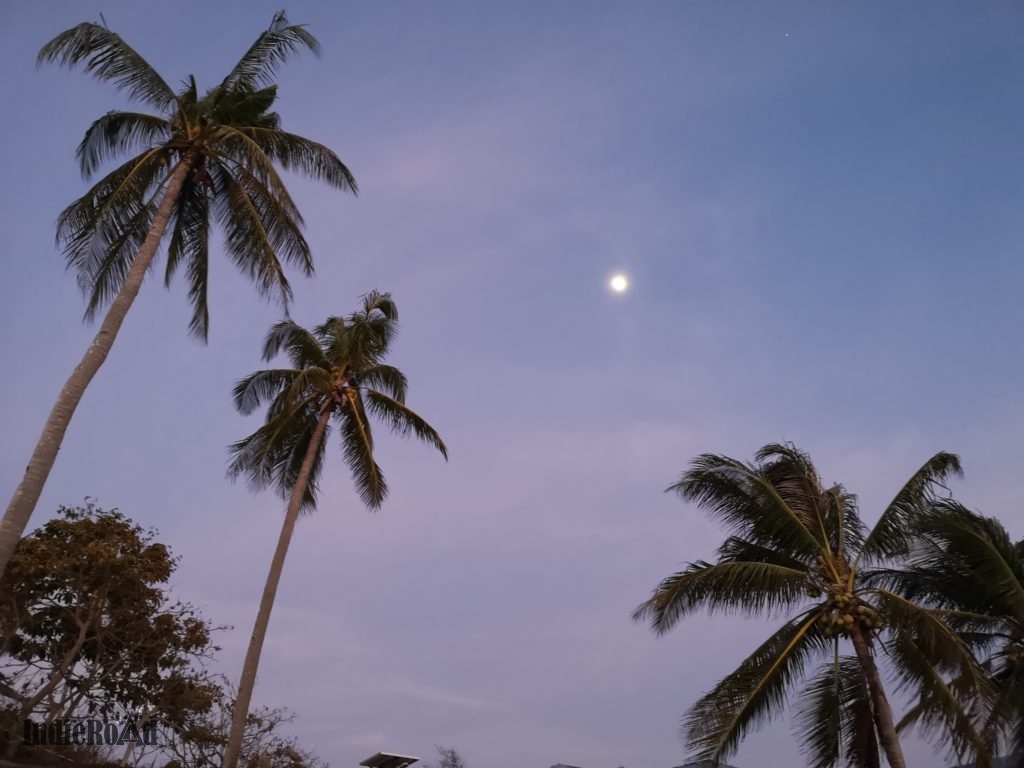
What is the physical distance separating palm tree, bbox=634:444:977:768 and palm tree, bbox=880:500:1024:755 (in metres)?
1.34

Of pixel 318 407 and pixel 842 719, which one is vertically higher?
pixel 318 407

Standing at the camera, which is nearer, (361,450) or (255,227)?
(255,227)

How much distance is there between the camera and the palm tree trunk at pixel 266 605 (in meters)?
16.5

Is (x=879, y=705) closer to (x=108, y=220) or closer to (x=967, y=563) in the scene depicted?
(x=967, y=563)

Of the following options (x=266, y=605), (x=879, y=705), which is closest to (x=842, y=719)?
(x=879, y=705)

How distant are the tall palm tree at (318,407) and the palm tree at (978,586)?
12234 millimetres

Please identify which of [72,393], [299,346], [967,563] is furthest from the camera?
[299,346]

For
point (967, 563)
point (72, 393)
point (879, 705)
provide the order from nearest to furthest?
point (72, 393), point (879, 705), point (967, 563)

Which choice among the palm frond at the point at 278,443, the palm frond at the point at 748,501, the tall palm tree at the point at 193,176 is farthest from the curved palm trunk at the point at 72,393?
the palm frond at the point at 748,501

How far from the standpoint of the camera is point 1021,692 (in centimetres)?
1706

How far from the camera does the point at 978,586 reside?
1803 centimetres

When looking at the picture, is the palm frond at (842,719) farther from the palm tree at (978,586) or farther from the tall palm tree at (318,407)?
the tall palm tree at (318,407)

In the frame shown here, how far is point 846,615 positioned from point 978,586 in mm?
4715

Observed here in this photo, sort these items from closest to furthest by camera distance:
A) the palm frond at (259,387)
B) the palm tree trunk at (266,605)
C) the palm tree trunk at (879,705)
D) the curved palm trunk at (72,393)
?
the curved palm trunk at (72,393) → the palm tree trunk at (879,705) → the palm tree trunk at (266,605) → the palm frond at (259,387)
